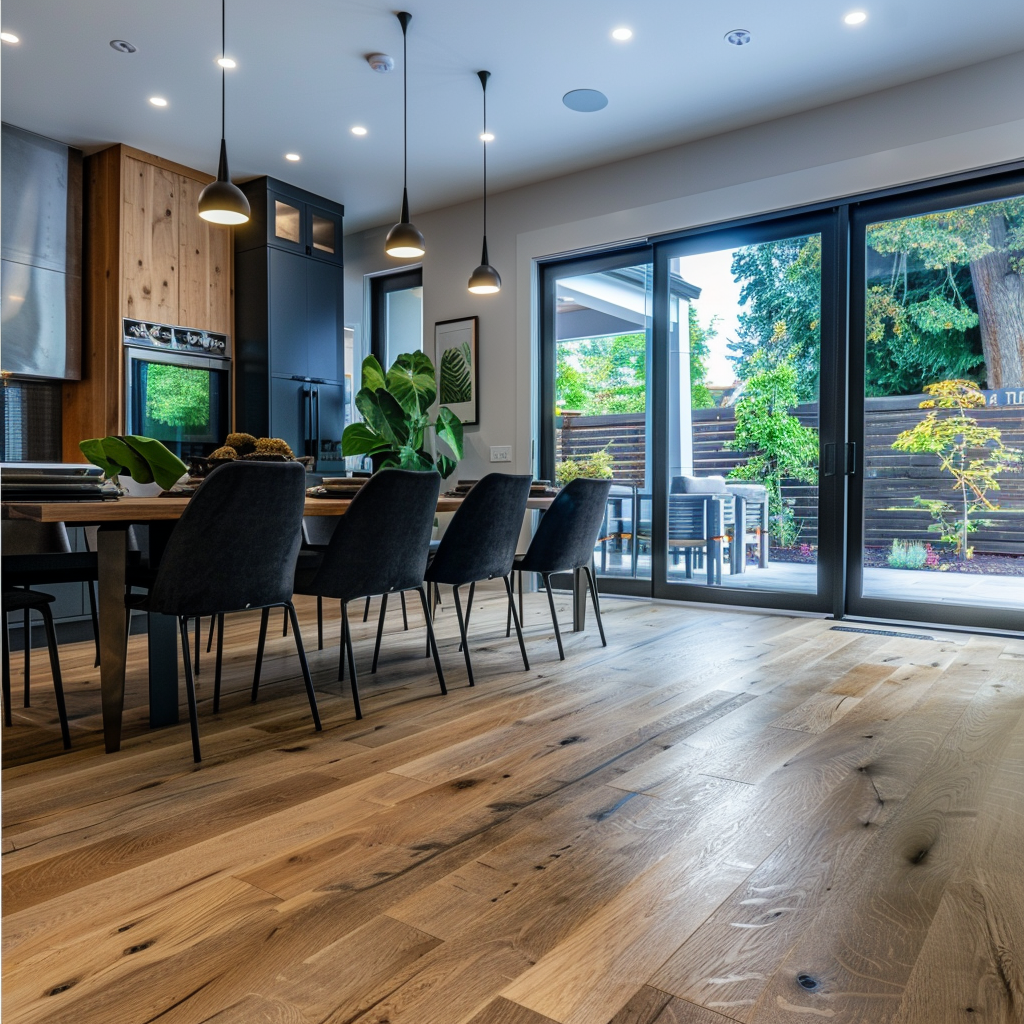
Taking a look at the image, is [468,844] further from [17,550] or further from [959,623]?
[959,623]

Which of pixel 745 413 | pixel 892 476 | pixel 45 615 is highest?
pixel 745 413

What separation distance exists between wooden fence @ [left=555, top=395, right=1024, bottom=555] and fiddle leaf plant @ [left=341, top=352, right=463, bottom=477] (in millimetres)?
1894

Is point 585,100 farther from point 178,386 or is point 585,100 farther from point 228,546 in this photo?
point 228,546

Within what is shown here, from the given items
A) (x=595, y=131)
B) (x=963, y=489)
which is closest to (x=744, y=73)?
(x=595, y=131)

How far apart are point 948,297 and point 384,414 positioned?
354cm

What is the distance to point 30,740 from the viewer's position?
2291 millimetres

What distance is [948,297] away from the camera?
4156 mm

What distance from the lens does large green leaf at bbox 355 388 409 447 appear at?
5.63 meters

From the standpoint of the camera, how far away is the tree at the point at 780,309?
15.0 ft

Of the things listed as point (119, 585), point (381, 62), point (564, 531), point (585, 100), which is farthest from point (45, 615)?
point (585, 100)

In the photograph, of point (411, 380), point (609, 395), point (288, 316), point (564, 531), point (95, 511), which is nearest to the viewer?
point (95, 511)

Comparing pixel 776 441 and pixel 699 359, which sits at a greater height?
pixel 699 359

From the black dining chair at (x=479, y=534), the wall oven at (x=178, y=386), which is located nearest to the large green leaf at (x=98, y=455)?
the black dining chair at (x=479, y=534)

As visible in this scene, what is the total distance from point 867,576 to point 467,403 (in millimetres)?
2989
